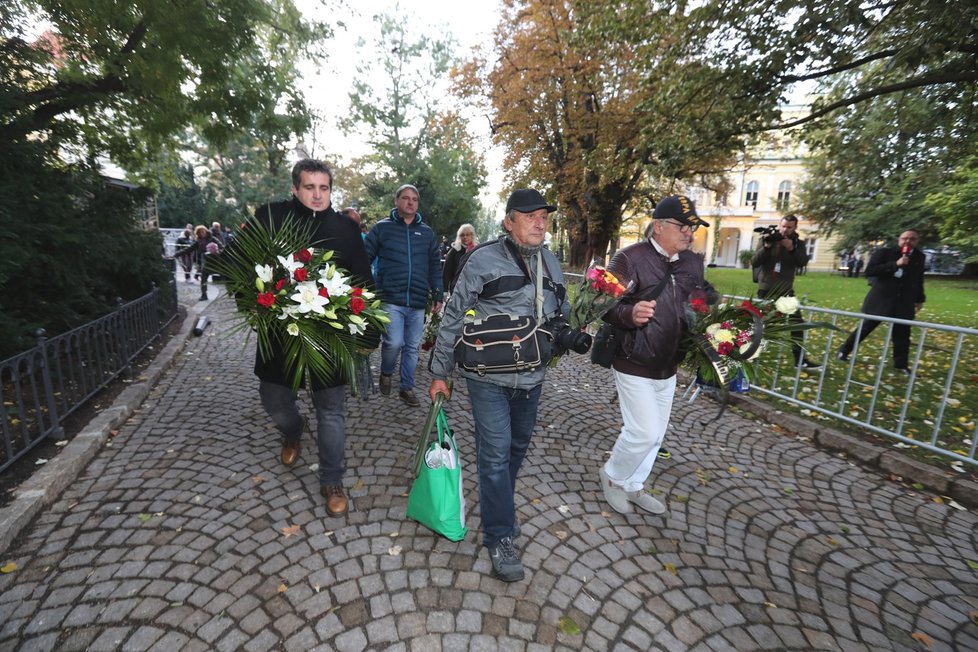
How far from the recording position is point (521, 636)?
7.28 feet

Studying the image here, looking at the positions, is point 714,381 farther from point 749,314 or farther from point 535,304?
point 535,304

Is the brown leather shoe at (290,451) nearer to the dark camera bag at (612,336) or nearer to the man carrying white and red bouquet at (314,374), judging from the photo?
the man carrying white and red bouquet at (314,374)

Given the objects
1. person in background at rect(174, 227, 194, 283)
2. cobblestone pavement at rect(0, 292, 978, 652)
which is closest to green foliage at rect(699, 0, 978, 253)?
cobblestone pavement at rect(0, 292, 978, 652)

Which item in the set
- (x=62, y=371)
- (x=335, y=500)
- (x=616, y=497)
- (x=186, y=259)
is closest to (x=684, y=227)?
(x=616, y=497)

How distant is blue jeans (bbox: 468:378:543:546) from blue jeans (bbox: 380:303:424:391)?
261cm

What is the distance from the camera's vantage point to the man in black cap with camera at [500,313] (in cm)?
244

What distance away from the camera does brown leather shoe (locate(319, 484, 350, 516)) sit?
10.1 feet

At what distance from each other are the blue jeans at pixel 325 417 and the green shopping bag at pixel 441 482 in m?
0.68

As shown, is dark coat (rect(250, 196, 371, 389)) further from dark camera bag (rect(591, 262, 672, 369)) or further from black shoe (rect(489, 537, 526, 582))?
dark camera bag (rect(591, 262, 672, 369))

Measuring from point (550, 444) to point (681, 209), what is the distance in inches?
97.2

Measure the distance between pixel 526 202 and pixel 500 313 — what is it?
1.96 ft

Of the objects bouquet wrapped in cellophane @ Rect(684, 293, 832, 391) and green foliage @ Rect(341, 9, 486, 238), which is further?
green foliage @ Rect(341, 9, 486, 238)

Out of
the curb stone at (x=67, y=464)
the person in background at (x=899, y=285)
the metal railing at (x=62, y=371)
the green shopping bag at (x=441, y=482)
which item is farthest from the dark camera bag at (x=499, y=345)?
the person in background at (x=899, y=285)

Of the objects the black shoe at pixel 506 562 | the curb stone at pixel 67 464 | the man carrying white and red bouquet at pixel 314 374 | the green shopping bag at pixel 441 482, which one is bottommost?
the black shoe at pixel 506 562
